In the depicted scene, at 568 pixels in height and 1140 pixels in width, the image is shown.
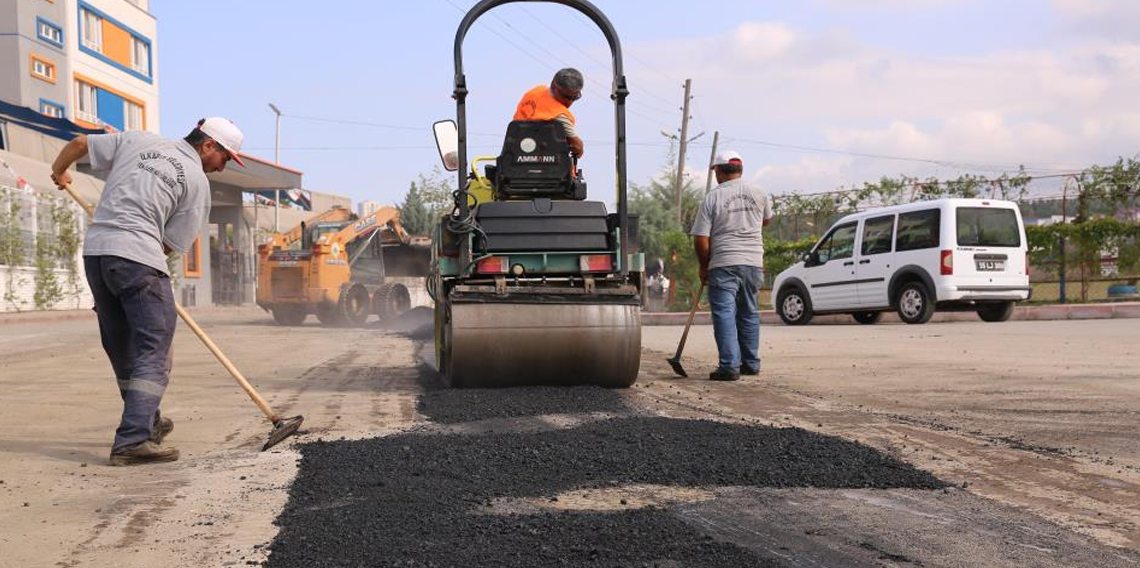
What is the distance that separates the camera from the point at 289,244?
23.7m

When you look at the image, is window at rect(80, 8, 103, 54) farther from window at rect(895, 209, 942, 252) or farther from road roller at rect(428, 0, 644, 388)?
road roller at rect(428, 0, 644, 388)

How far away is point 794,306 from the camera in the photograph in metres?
17.1

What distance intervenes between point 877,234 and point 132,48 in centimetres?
3485

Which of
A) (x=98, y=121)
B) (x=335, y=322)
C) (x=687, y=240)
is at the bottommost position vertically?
(x=335, y=322)

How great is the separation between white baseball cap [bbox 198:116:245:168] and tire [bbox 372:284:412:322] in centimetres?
1702

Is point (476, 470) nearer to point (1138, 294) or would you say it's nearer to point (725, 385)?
point (725, 385)

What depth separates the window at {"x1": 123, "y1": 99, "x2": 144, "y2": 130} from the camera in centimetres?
4036

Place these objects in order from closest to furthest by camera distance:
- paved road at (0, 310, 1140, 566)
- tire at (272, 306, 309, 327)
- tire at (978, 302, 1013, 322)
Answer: paved road at (0, 310, 1140, 566)
tire at (978, 302, 1013, 322)
tire at (272, 306, 309, 327)

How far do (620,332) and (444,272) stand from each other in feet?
4.17

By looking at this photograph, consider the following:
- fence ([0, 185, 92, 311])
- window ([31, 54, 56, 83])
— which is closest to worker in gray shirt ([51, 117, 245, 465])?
fence ([0, 185, 92, 311])

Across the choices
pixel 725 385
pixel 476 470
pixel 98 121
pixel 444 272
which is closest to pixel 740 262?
pixel 725 385

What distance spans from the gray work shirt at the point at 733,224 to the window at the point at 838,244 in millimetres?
8273

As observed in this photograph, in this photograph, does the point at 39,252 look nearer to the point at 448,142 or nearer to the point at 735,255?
the point at 448,142

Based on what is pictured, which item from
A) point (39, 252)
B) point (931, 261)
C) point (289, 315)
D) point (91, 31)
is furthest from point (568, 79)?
point (91, 31)
